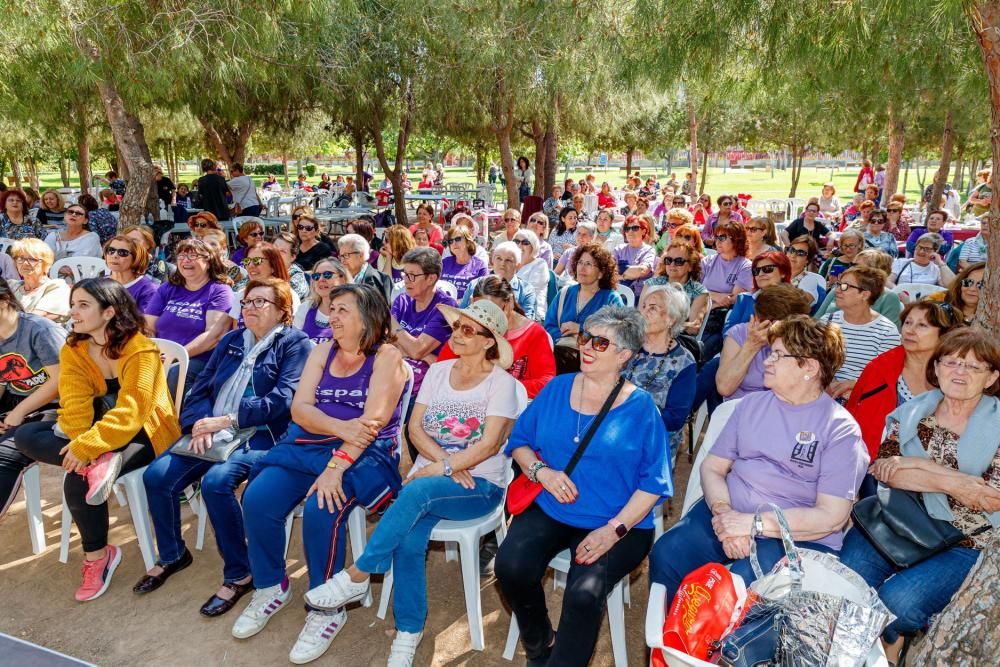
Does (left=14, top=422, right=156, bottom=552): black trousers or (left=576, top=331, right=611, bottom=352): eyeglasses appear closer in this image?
(left=576, top=331, right=611, bottom=352): eyeglasses

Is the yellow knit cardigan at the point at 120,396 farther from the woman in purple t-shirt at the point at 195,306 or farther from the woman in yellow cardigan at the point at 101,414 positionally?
the woman in purple t-shirt at the point at 195,306

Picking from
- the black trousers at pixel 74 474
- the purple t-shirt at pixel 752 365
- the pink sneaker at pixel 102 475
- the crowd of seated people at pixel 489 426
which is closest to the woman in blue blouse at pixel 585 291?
the crowd of seated people at pixel 489 426

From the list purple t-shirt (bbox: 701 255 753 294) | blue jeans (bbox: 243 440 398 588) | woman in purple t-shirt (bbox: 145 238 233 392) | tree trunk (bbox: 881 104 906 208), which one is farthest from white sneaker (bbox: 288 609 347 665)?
tree trunk (bbox: 881 104 906 208)

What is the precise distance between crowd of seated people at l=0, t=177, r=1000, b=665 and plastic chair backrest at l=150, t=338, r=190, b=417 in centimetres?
8

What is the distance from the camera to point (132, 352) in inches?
130

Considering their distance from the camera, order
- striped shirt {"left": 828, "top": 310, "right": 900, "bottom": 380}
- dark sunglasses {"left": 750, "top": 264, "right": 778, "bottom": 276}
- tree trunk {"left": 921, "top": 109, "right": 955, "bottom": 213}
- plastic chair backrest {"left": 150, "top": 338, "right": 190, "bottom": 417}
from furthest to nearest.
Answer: tree trunk {"left": 921, "top": 109, "right": 955, "bottom": 213}, dark sunglasses {"left": 750, "top": 264, "right": 778, "bottom": 276}, striped shirt {"left": 828, "top": 310, "right": 900, "bottom": 380}, plastic chair backrest {"left": 150, "top": 338, "right": 190, "bottom": 417}

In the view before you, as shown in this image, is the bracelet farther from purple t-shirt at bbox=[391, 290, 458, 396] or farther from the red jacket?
the red jacket

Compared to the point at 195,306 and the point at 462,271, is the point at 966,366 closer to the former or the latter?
the point at 462,271

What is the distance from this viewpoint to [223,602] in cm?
306

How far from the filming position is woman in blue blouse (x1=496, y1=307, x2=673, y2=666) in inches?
96.7

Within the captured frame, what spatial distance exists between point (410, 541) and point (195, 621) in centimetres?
108

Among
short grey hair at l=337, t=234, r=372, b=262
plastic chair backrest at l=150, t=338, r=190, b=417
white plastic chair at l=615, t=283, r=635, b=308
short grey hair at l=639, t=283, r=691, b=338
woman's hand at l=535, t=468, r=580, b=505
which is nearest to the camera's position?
woman's hand at l=535, t=468, r=580, b=505

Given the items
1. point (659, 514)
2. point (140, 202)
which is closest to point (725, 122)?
point (140, 202)

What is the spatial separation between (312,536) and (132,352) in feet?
4.19
